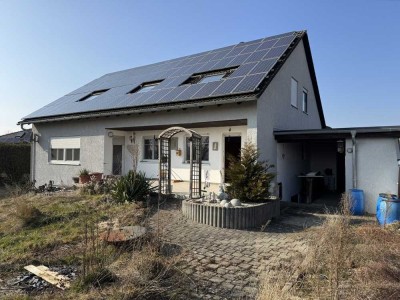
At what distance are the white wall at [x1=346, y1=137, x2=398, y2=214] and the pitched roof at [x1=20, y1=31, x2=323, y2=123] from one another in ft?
14.5

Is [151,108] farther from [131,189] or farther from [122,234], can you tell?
[122,234]

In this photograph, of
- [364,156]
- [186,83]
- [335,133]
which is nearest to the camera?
[364,156]

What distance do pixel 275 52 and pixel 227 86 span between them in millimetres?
3510

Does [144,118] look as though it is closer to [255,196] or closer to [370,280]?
[255,196]

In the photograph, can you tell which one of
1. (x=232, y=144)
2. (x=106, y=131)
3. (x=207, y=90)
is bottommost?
(x=232, y=144)

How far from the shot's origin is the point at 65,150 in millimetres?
17422

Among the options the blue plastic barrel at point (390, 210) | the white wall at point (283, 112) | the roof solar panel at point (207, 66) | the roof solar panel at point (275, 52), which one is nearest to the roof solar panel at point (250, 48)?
the roof solar panel at point (275, 52)

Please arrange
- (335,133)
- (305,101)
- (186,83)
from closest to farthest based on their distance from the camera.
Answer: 1. (335,133)
2. (186,83)
3. (305,101)

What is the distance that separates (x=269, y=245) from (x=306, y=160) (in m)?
12.1

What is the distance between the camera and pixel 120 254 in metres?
5.63

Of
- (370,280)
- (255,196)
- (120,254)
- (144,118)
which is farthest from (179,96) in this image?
(370,280)

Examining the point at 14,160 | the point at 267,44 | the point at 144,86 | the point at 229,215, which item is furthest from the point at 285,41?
the point at 14,160

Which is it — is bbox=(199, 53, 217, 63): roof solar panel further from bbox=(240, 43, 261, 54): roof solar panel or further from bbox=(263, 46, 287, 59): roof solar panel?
bbox=(263, 46, 287, 59): roof solar panel

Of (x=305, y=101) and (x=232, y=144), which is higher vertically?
(x=305, y=101)
